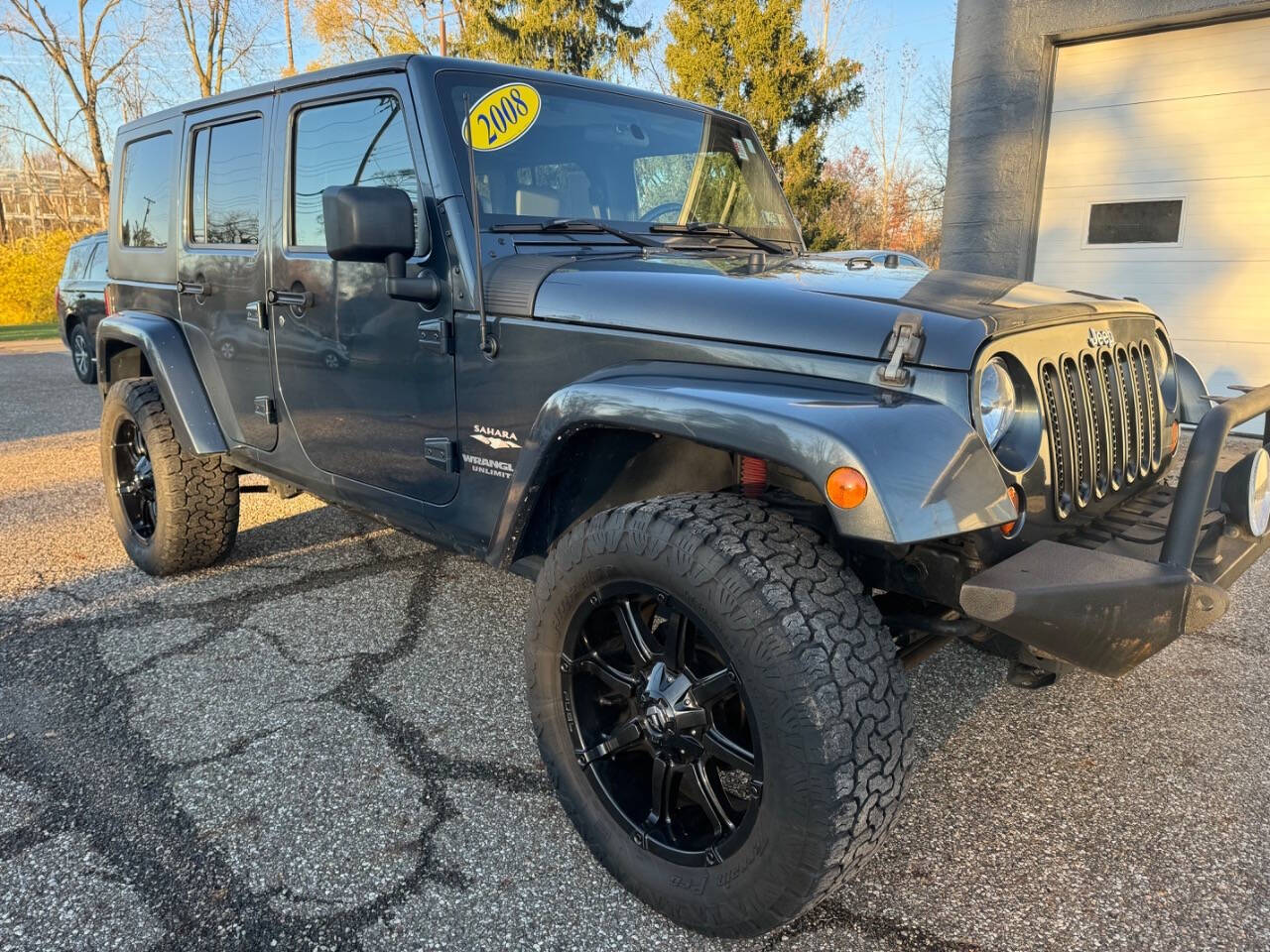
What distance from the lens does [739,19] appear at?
1544 centimetres

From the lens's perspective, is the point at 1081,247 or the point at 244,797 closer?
the point at 244,797

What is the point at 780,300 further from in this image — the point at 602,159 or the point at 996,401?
the point at 602,159

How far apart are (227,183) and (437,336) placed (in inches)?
61.0

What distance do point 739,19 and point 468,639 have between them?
586 inches

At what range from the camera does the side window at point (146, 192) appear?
12.8 ft

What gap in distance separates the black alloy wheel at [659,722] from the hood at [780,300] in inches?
25.4

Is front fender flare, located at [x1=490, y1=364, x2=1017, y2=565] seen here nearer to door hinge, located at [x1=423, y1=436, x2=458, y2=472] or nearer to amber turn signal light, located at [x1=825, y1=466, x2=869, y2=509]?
amber turn signal light, located at [x1=825, y1=466, x2=869, y2=509]

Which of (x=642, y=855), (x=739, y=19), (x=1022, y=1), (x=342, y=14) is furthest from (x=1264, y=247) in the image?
(x=342, y=14)

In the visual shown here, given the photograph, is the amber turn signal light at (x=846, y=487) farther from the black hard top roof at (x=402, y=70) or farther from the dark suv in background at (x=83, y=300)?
the dark suv in background at (x=83, y=300)

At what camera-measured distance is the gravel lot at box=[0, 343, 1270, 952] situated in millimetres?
1956

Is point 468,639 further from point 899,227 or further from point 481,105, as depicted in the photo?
point 899,227

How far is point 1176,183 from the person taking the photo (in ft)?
23.2

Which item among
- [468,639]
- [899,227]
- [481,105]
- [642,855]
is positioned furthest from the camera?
[899,227]

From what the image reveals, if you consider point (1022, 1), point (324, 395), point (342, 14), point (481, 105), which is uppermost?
point (342, 14)
